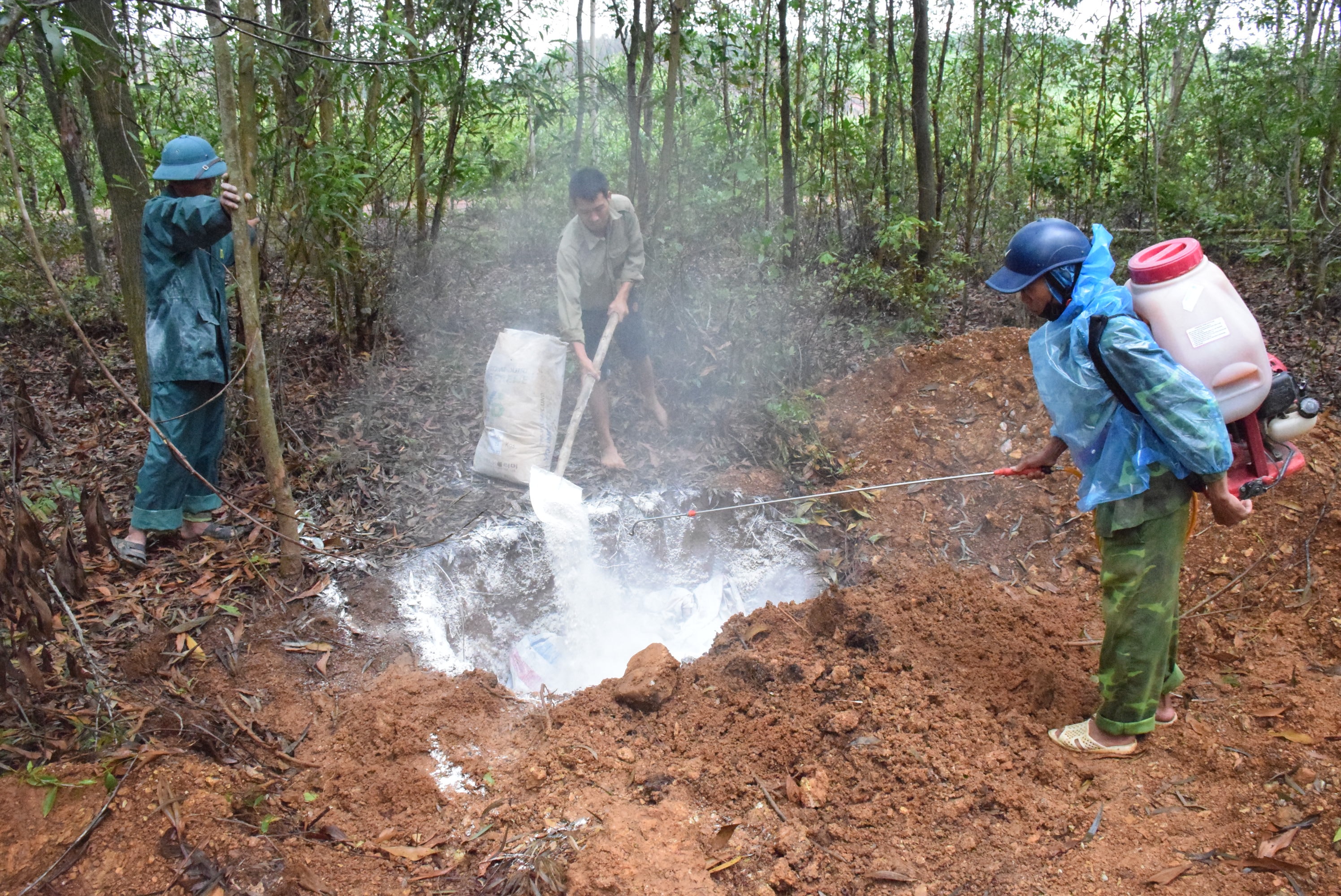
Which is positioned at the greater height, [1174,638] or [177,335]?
[177,335]

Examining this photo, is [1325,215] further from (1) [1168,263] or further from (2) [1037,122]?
(1) [1168,263]

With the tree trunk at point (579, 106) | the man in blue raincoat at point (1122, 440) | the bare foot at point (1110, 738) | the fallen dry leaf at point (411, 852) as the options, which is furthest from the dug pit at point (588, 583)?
the tree trunk at point (579, 106)

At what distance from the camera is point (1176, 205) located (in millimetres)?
8547

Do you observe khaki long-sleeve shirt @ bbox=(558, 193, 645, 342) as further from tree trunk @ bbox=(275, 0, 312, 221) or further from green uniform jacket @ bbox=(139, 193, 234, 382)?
green uniform jacket @ bbox=(139, 193, 234, 382)

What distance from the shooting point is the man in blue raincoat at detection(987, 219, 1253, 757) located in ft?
7.31

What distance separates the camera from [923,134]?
262 inches

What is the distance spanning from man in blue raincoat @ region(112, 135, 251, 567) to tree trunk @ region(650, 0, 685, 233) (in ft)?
11.1

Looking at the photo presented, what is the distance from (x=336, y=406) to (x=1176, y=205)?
838 centimetres

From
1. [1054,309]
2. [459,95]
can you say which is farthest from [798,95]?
[1054,309]

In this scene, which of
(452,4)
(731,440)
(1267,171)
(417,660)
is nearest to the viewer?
(417,660)

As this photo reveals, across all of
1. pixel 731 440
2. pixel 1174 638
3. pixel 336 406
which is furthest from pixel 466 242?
pixel 1174 638

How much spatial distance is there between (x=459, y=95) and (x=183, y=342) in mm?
3250

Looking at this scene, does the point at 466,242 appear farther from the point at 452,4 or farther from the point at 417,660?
the point at 417,660

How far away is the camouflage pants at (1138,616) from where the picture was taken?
8.08 ft
